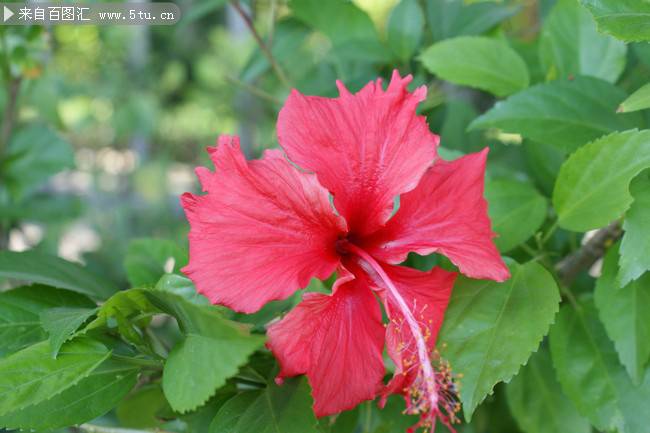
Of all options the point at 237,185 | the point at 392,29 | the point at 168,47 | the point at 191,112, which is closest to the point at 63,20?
the point at 392,29

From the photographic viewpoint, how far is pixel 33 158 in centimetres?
111

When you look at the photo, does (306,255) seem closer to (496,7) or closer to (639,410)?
(639,410)

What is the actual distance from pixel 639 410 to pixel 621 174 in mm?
210

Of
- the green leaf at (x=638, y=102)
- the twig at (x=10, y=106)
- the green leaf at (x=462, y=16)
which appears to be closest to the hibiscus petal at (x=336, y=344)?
the green leaf at (x=638, y=102)

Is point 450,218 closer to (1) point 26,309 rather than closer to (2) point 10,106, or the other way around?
(1) point 26,309

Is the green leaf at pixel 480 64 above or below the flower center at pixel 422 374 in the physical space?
above

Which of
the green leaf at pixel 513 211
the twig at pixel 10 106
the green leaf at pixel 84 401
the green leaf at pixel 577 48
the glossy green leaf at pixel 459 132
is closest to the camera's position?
the green leaf at pixel 84 401

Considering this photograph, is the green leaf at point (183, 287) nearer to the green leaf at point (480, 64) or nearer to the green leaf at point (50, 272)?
the green leaf at point (50, 272)

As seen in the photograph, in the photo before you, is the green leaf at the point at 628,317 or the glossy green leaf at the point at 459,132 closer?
the green leaf at the point at 628,317

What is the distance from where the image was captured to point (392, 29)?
2.99 feet

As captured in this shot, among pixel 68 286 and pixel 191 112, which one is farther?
pixel 191 112

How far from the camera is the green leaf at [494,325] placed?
0.52 meters

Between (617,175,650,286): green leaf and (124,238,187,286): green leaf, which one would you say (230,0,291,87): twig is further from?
(617,175,650,286): green leaf

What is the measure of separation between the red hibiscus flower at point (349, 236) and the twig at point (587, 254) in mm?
200
